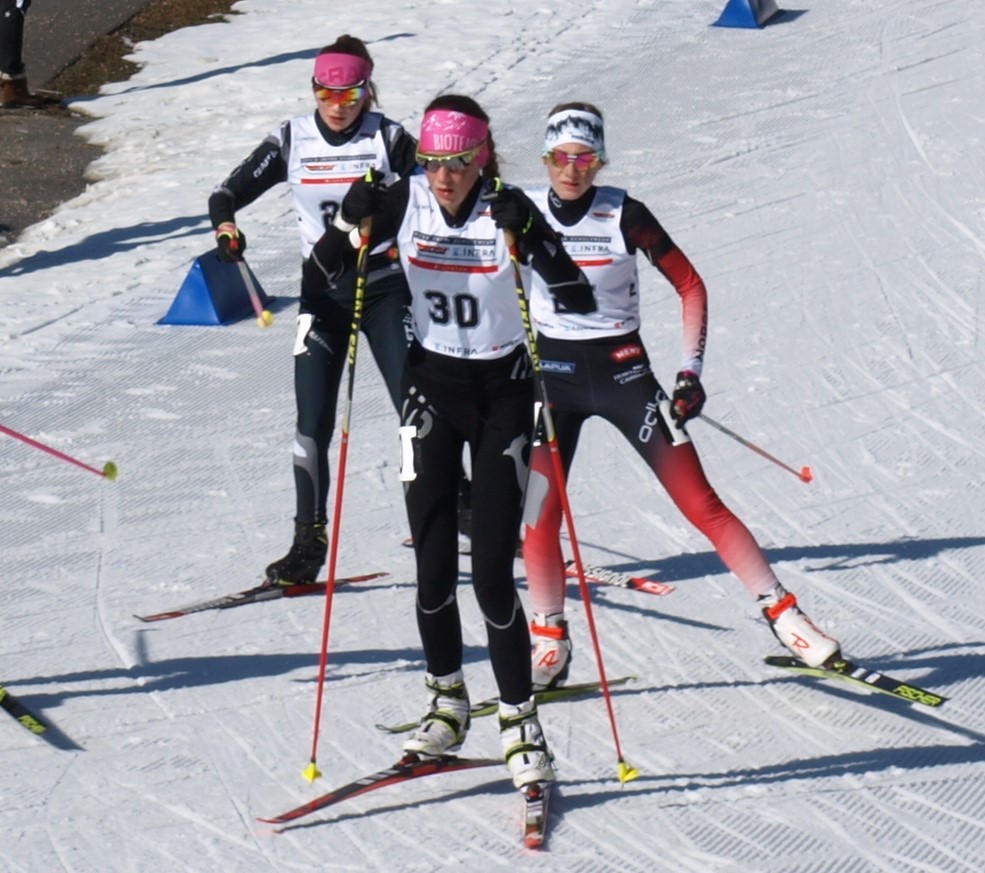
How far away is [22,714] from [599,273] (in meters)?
2.39

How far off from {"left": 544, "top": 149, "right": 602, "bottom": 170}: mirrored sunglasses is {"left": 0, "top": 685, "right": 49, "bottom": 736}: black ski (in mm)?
2473

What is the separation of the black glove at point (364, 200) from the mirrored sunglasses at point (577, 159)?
89cm

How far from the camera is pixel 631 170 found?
1223 centimetres

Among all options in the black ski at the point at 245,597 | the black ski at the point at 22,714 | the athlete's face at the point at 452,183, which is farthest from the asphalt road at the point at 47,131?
the athlete's face at the point at 452,183

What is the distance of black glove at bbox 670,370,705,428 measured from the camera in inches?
217

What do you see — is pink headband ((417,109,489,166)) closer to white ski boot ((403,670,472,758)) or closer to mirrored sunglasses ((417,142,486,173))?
mirrored sunglasses ((417,142,486,173))

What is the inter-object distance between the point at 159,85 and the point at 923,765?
35.7 ft

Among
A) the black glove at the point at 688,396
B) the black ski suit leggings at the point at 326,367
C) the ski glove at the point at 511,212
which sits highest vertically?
the ski glove at the point at 511,212

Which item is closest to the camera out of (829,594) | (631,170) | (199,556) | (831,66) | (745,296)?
(829,594)

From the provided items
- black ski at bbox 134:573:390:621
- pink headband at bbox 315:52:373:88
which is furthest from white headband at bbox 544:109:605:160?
black ski at bbox 134:573:390:621

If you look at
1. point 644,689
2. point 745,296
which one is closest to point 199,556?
point 644,689

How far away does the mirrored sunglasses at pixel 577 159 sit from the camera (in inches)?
215

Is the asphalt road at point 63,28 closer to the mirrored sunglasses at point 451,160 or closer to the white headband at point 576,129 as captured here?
the white headband at point 576,129

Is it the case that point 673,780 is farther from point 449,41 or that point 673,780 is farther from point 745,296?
point 449,41
